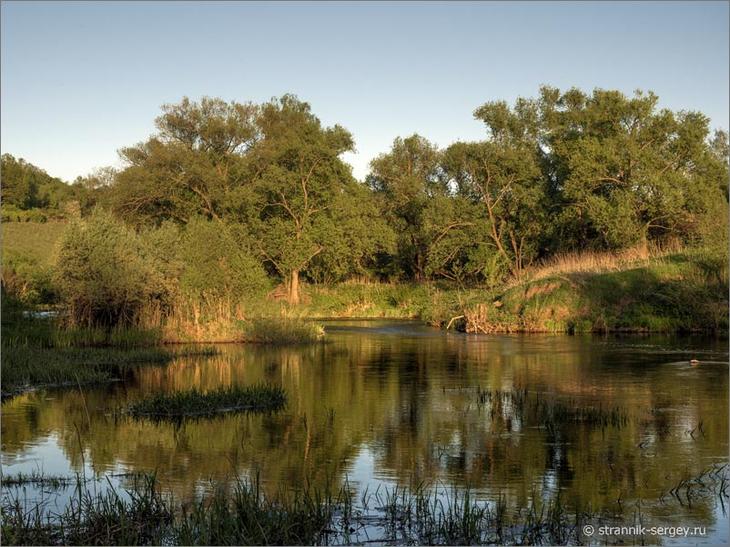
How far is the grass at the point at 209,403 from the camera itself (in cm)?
1817

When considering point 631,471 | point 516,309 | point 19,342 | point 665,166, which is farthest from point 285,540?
point 665,166

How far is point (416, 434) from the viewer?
1625 centimetres

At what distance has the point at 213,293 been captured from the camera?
35469mm

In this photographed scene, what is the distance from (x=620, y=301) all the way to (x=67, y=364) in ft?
91.1

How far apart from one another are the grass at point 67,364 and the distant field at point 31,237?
1549 inches

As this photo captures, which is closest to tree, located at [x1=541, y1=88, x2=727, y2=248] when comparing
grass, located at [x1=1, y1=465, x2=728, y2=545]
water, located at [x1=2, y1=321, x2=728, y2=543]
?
water, located at [x1=2, y1=321, x2=728, y2=543]

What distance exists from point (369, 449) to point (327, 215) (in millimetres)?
47664

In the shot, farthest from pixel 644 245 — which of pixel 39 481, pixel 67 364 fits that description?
pixel 39 481

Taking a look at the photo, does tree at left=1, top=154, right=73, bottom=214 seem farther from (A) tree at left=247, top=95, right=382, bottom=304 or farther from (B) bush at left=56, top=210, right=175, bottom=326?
(B) bush at left=56, top=210, right=175, bottom=326

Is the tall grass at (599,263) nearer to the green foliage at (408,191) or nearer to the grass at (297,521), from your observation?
the green foliage at (408,191)

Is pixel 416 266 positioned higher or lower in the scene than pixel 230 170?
lower

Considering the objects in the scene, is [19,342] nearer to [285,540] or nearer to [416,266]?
[285,540]

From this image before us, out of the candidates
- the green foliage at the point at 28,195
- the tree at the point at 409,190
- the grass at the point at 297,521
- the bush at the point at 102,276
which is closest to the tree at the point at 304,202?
the tree at the point at 409,190

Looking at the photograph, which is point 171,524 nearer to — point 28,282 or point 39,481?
point 39,481
